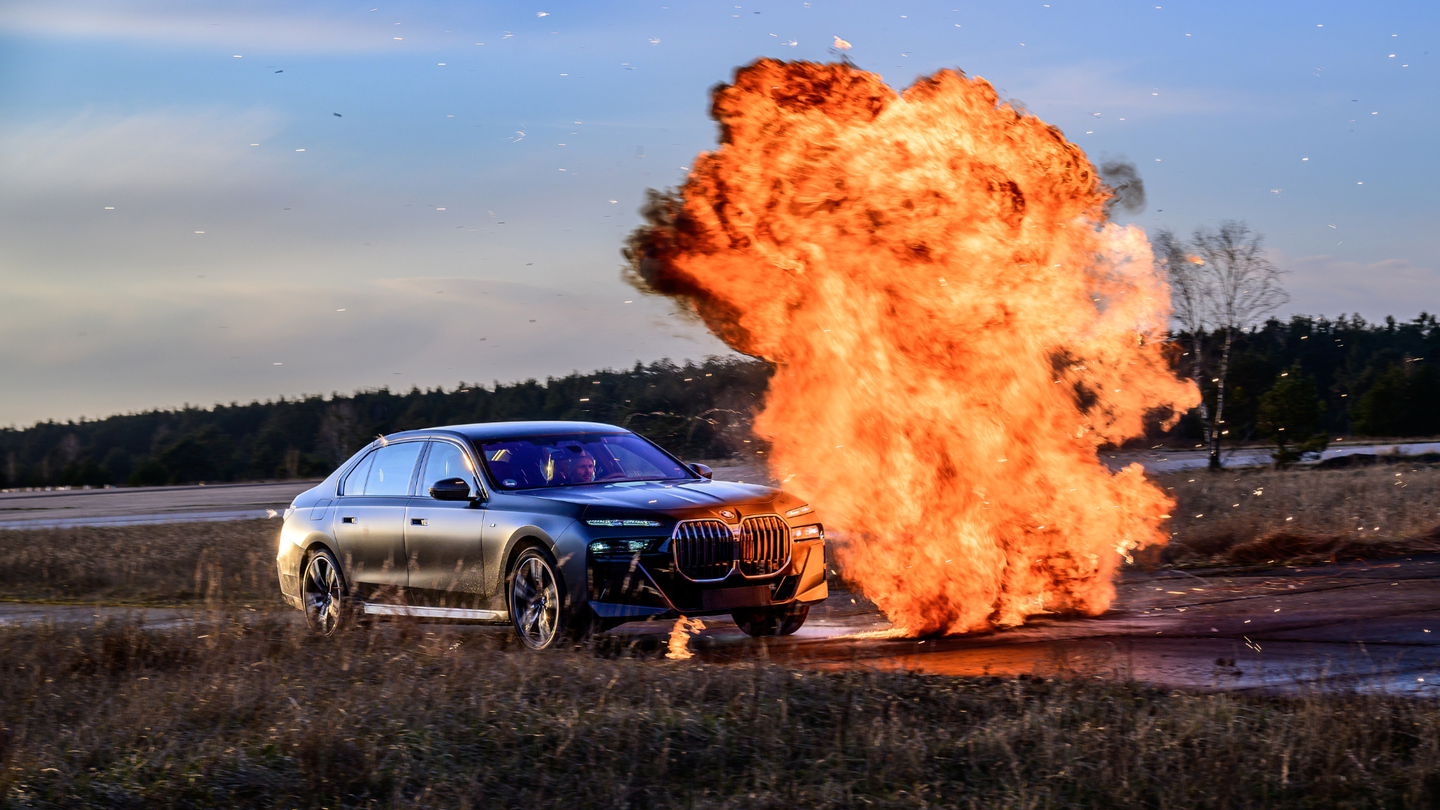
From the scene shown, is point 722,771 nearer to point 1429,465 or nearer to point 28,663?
point 28,663

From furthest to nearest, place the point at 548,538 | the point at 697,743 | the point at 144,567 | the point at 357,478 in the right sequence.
→ the point at 144,567 → the point at 357,478 → the point at 548,538 → the point at 697,743

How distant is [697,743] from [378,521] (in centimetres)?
565

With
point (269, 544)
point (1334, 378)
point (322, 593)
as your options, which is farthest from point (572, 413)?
point (1334, 378)

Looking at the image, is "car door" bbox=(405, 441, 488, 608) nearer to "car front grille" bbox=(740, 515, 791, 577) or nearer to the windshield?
the windshield

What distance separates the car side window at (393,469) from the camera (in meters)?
11.3

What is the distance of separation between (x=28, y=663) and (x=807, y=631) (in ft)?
18.8

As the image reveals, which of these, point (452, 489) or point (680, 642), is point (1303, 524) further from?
point (452, 489)

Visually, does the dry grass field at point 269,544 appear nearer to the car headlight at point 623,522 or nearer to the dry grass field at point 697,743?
the car headlight at point 623,522

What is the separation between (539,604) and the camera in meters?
9.75

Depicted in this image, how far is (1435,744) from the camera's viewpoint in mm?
5582

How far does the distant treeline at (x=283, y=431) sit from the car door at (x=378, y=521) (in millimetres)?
6610

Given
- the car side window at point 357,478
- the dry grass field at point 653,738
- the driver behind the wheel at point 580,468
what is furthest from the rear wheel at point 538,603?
the car side window at point 357,478

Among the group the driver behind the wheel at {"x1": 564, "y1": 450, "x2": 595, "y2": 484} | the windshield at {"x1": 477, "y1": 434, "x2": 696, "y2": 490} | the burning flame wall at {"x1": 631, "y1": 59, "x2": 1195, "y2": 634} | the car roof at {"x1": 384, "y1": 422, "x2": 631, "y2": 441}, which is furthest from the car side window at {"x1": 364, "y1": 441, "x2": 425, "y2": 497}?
the burning flame wall at {"x1": 631, "y1": 59, "x2": 1195, "y2": 634}

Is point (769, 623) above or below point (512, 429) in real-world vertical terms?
below
